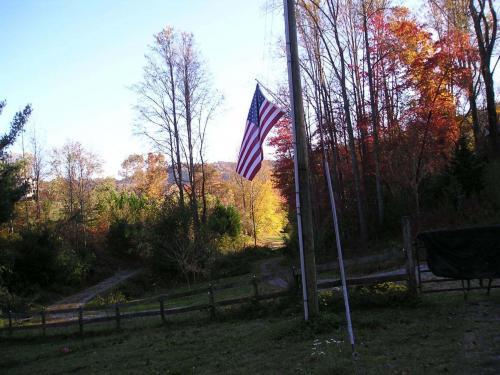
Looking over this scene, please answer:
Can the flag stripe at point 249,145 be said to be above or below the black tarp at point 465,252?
above

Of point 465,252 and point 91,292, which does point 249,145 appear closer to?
point 465,252

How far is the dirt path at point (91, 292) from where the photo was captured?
2577 centimetres

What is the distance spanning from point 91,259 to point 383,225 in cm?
2232

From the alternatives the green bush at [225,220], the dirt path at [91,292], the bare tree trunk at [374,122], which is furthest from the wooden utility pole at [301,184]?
the green bush at [225,220]

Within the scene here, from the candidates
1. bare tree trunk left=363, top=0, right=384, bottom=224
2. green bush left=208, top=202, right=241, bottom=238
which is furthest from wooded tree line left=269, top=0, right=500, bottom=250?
green bush left=208, top=202, right=241, bottom=238

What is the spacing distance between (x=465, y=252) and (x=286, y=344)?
4.61m

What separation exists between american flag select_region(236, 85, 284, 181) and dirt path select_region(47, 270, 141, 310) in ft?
61.6

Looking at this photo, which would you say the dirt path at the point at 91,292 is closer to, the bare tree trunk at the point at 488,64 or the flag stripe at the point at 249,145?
the flag stripe at the point at 249,145

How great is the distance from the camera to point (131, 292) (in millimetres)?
30141

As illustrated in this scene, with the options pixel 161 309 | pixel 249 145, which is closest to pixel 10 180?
pixel 161 309

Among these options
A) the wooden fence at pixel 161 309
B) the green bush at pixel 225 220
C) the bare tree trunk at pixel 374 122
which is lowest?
the wooden fence at pixel 161 309

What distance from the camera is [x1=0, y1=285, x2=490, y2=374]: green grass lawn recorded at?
6.62m

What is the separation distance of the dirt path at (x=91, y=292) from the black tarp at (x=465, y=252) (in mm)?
19830

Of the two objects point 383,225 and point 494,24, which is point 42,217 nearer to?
point 383,225
